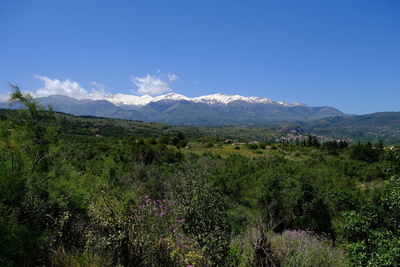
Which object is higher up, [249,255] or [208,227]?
[208,227]

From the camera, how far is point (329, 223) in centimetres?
1320

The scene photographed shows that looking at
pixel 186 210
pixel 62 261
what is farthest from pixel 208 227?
pixel 62 261

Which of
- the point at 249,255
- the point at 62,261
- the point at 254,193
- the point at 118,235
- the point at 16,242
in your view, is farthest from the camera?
the point at 254,193

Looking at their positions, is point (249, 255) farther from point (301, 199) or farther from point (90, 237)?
point (301, 199)

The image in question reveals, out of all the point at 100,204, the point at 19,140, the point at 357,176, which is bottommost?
the point at 357,176

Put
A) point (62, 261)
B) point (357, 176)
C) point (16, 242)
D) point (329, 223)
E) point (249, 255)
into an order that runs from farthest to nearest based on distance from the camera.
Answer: point (357, 176) < point (329, 223) < point (249, 255) < point (62, 261) < point (16, 242)

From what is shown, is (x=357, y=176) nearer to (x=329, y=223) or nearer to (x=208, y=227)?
(x=329, y=223)

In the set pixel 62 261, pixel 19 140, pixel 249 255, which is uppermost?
pixel 19 140

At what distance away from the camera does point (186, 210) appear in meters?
5.00

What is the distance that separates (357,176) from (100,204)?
90.5ft

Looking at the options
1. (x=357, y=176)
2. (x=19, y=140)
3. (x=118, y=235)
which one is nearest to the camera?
(x=118, y=235)

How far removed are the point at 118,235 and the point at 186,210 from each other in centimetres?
136

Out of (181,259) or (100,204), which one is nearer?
(181,259)

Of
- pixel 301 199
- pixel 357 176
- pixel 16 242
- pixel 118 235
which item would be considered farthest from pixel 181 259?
pixel 357 176
